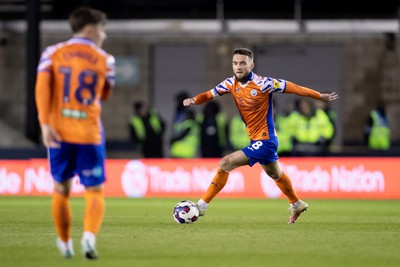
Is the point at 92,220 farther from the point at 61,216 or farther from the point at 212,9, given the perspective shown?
the point at 212,9

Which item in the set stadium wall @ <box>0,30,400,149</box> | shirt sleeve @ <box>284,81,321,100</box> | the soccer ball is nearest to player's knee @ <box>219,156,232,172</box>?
the soccer ball

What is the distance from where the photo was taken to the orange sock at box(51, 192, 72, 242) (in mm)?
8297

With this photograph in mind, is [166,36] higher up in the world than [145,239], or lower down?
higher up

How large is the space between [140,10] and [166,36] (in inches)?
40.3

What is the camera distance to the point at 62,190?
8.38 metres

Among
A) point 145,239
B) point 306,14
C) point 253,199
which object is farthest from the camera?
point 306,14

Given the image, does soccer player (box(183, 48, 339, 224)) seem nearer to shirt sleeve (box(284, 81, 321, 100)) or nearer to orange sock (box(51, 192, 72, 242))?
shirt sleeve (box(284, 81, 321, 100))

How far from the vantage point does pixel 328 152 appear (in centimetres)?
2038

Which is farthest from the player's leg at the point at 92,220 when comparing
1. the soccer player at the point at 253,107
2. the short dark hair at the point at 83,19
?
the soccer player at the point at 253,107

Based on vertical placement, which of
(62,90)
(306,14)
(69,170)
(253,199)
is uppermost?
(306,14)

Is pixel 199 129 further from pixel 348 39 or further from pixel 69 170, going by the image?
pixel 69 170

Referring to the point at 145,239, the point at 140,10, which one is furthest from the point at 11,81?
the point at 145,239

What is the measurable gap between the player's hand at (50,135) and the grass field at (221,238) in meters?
0.98

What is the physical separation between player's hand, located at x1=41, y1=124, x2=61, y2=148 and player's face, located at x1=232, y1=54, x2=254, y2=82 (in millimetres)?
4108
